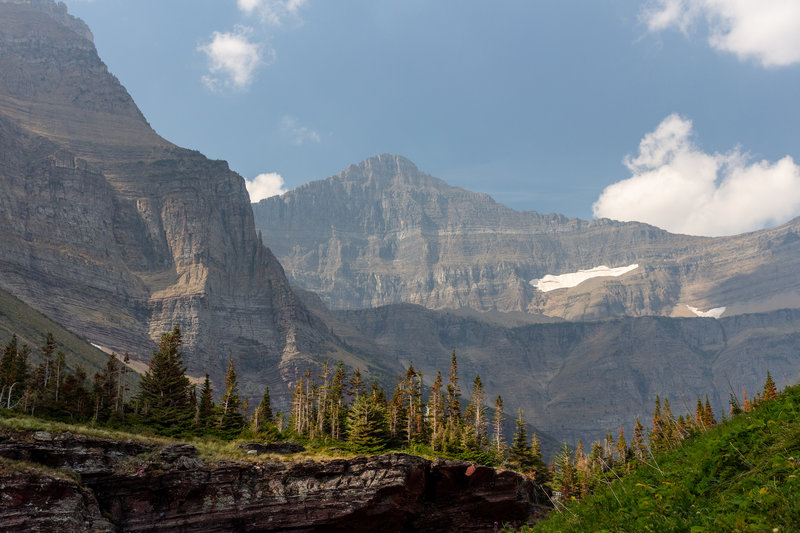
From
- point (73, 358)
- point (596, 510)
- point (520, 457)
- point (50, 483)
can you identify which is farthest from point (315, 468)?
point (73, 358)

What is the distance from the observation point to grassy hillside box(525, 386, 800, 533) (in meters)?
9.79

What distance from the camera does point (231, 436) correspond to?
57969 mm

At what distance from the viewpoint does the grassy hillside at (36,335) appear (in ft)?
525

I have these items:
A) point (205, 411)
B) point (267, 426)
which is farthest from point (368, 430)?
point (205, 411)

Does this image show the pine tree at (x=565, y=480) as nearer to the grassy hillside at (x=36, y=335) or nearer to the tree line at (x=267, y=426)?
the tree line at (x=267, y=426)

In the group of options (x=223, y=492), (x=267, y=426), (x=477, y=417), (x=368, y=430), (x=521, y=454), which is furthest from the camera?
(x=521, y=454)

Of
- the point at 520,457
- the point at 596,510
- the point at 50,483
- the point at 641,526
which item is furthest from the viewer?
the point at 520,457

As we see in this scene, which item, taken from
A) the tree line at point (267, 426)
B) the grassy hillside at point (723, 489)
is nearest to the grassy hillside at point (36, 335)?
the tree line at point (267, 426)

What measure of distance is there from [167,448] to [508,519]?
28327mm

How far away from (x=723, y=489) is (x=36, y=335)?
201925mm

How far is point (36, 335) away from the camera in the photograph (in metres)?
172

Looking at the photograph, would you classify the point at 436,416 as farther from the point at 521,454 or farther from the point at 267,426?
the point at 267,426

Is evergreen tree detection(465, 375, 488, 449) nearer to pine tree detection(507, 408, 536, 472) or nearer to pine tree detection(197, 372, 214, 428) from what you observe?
pine tree detection(507, 408, 536, 472)

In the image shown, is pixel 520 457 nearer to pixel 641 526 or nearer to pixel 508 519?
pixel 508 519
